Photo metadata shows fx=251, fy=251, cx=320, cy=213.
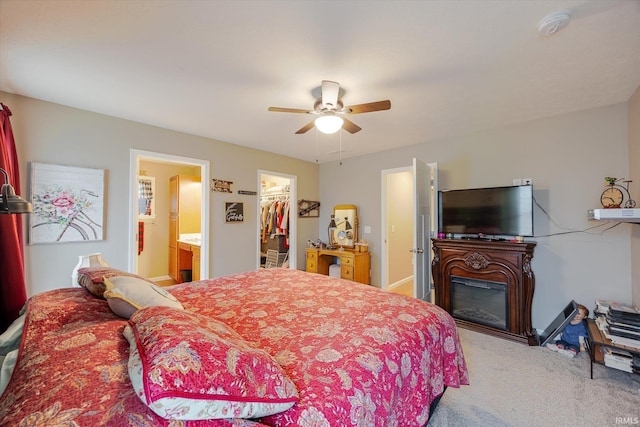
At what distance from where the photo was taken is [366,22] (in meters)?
1.46

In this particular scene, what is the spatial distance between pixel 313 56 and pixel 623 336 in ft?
10.8

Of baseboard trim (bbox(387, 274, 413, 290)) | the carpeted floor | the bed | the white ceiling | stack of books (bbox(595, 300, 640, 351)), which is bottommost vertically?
the carpeted floor

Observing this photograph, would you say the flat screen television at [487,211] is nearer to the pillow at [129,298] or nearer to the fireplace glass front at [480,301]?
the fireplace glass front at [480,301]

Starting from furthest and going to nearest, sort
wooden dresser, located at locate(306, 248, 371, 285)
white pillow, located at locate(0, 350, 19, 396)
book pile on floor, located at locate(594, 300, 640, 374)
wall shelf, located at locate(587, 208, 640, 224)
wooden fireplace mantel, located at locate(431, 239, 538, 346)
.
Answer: wooden dresser, located at locate(306, 248, 371, 285) → wooden fireplace mantel, located at locate(431, 239, 538, 346) → book pile on floor, located at locate(594, 300, 640, 374) → wall shelf, located at locate(587, 208, 640, 224) → white pillow, located at locate(0, 350, 19, 396)

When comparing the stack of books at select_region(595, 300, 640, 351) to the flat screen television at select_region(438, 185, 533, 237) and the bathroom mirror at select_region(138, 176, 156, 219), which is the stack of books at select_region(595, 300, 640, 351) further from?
the bathroom mirror at select_region(138, 176, 156, 219)

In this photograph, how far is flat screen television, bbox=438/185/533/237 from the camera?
9.12ft

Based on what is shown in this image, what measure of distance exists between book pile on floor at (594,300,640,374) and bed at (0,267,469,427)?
1.58m

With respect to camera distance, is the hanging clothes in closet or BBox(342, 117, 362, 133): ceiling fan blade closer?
BBox(342, 117, 362, 133): ceiling fan blade

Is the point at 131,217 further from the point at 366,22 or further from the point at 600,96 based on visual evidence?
the point at 600,96

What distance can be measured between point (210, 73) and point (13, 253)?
74.8 inches

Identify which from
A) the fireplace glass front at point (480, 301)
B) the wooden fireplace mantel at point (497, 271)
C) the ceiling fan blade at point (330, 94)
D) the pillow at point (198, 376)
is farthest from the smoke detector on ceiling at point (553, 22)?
the fireplace glass front at point (480, 301)

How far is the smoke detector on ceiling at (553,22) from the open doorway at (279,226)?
11.8ft

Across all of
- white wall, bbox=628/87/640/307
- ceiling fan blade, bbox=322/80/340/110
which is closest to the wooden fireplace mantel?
white wall, bbox=628/87/640/307

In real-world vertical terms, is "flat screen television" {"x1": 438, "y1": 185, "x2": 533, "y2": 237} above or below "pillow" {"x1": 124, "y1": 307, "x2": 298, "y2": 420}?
above
